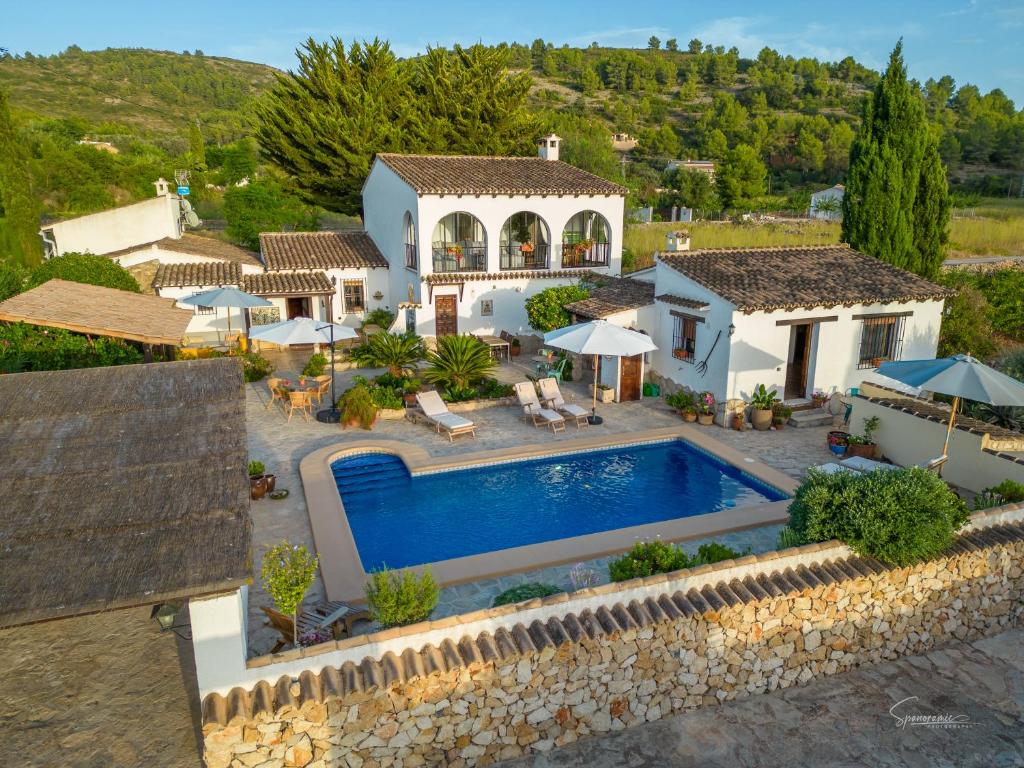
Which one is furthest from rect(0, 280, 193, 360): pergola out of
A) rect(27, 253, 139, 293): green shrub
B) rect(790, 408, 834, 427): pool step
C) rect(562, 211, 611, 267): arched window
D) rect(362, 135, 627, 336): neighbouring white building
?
rect(790, 408, 834, 427): pool step

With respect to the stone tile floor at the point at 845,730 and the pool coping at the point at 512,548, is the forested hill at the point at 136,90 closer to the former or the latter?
the pool coping at the point at 512,548

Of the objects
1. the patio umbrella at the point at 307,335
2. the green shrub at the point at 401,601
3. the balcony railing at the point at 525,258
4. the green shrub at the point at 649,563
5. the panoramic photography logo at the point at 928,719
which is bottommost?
the panoramic photography logo at the point at 928,719

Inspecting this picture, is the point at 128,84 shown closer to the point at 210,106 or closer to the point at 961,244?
the point at 210,106

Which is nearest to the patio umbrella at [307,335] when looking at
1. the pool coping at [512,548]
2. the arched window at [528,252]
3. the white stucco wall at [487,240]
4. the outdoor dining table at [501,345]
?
the pool coping at [512,548]

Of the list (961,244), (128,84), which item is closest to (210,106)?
(128,84)

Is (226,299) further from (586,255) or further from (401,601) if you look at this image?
(401,601)

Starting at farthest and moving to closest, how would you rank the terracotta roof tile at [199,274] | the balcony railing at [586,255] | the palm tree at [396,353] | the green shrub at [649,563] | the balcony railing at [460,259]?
1. the balcony railing at [586,255]
2. the balcony railing at [460,259]
3. the terracotta roof tile at [199,274]
4. the palm tree at [396,353]
5. the green shrub at [649,563]

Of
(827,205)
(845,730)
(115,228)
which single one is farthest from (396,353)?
(827,205)

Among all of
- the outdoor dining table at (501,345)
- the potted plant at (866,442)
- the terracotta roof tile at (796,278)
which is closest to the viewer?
the potted plant at (866,442)
